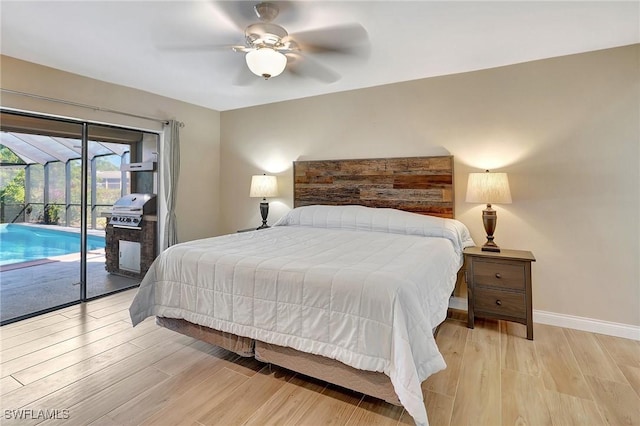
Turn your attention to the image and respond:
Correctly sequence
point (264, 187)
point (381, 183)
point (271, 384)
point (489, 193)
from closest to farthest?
point (271, 384) < point (489, 193) < point (381, 183) < point (264, 187)

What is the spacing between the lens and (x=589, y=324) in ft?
8.70

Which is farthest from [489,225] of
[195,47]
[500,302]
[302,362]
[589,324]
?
[195,47]

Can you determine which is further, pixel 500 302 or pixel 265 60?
pixel 500 302

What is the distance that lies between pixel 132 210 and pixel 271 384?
3.09 meters

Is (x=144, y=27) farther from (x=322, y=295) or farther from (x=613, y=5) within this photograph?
(x=613, y=5)

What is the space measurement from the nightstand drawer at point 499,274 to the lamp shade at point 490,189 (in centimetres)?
53

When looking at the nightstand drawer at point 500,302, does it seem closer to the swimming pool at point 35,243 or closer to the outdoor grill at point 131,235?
the outdoor grill at point 131,235

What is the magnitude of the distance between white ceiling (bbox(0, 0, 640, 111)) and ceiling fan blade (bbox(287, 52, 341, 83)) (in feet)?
0.13

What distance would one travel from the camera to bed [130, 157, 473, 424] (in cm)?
144

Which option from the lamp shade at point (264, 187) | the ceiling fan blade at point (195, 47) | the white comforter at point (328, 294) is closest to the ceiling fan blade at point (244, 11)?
the ceiling fan blade at point (195, 47)

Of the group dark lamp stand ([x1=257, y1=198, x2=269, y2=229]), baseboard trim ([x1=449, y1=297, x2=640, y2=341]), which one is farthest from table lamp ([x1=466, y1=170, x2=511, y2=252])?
dark lamp stand ([x1=257, y1=198, x2=269, y2=229])

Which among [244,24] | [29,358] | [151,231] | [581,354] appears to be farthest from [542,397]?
[151,231]

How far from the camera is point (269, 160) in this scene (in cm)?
438

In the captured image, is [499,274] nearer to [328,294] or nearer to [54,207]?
[328,294]
